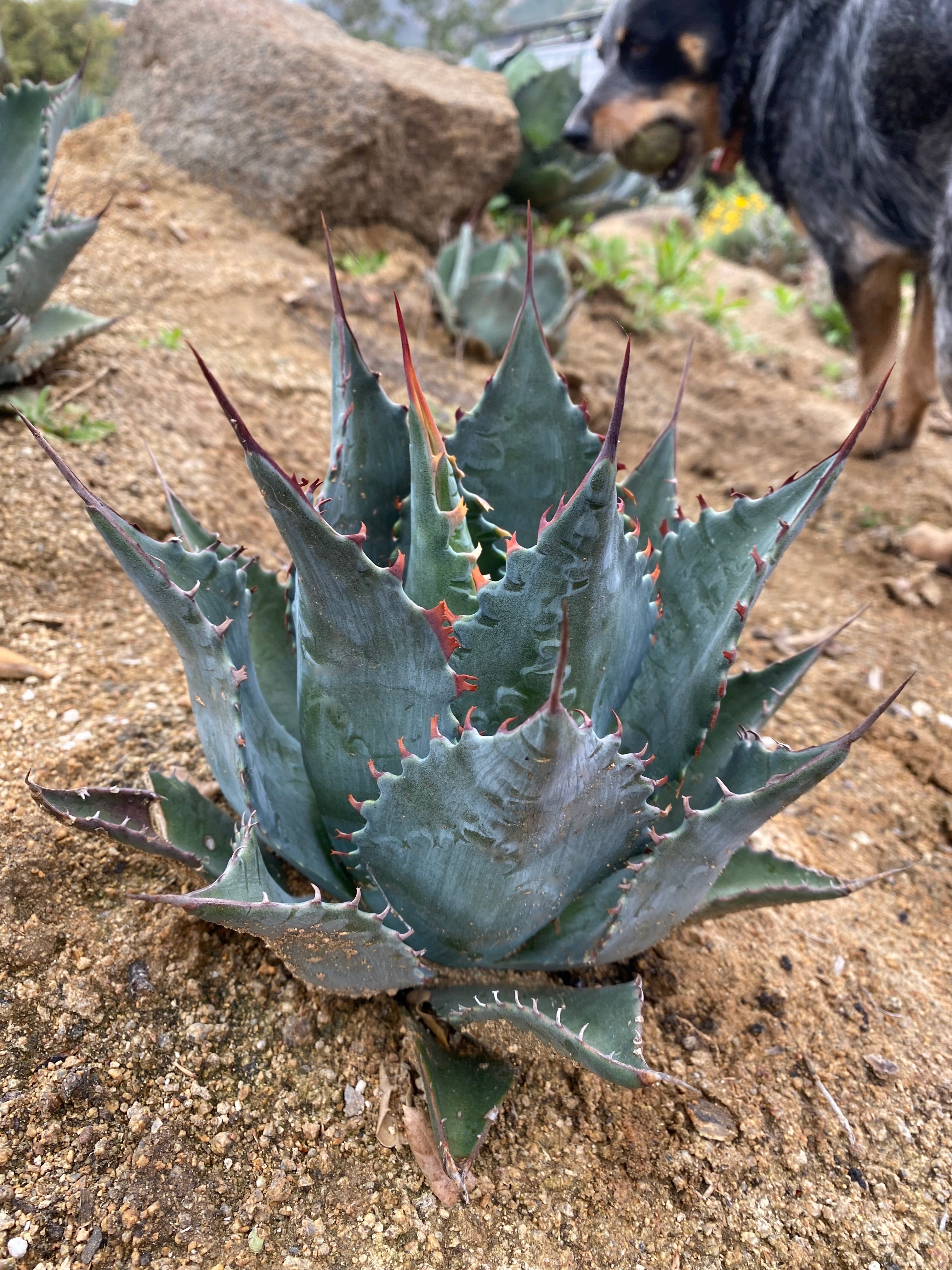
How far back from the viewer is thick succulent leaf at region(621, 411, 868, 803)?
0.96 meters

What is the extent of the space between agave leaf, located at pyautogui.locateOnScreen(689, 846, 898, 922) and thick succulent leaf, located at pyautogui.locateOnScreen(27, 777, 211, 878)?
61 centimetres

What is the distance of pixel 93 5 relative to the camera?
250 inches

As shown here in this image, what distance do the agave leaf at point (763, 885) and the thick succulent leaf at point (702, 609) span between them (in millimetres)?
135

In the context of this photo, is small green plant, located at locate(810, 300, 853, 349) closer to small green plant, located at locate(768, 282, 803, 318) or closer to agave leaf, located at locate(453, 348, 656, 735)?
small green plant, located at locate(768, 282, 803, 318)

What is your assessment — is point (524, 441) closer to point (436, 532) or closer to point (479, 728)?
point (436, 532)

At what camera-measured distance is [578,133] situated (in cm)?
315

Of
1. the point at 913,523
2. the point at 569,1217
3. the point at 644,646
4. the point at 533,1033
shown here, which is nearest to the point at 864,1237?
the point at 569,1217

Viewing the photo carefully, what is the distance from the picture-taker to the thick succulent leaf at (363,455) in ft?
3.46

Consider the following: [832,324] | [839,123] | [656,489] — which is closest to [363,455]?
[656,489]

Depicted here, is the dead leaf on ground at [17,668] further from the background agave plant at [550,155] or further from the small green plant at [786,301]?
the small green plant at [786,301]

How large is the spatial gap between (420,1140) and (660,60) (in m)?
3.34

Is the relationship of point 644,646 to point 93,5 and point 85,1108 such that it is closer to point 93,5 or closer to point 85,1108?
point 85,1108

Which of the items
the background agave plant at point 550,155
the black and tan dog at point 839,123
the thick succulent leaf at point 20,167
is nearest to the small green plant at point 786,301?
the background agave plant at point 550,155

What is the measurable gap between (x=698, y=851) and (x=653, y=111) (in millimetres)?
3066
